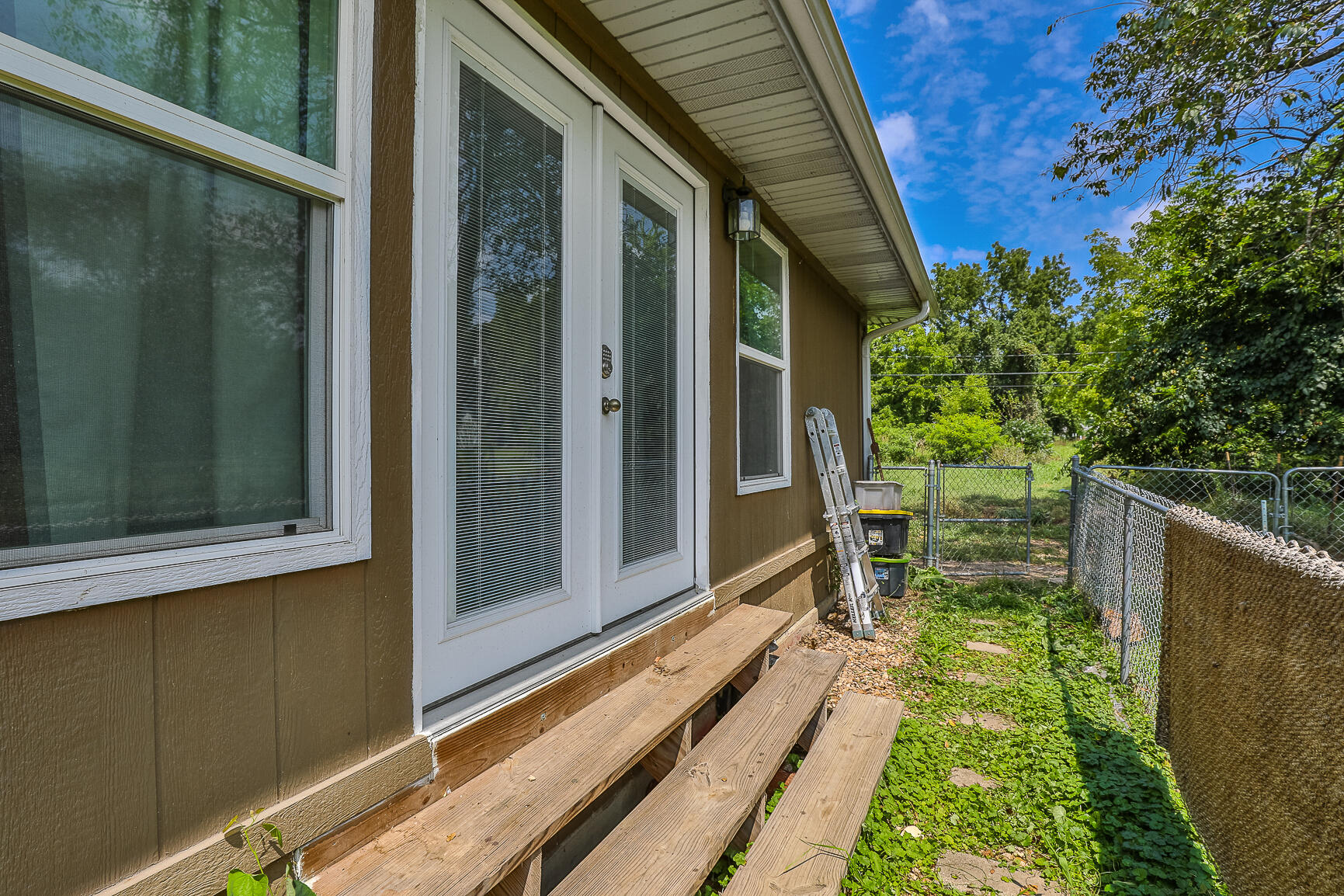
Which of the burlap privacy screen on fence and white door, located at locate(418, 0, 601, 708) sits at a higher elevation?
white door, located at locate(418, 0, 601, 708)

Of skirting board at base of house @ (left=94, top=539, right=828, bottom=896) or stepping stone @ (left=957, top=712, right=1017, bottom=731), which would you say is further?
stepping stone @ (left=957, top=712, right=1017, bottom=731)

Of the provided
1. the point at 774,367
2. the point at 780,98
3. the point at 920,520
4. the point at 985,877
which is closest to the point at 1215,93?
the point at 774,367

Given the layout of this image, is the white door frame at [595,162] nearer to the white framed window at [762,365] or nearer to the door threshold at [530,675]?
the door threshold at [530,675]

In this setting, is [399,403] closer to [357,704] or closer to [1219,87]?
[357,704]

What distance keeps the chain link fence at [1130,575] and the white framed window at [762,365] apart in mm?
1862

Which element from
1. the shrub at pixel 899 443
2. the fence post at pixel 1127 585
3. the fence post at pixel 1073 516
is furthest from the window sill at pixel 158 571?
the shrub at pixel 899 443

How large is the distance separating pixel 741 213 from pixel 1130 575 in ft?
9.24

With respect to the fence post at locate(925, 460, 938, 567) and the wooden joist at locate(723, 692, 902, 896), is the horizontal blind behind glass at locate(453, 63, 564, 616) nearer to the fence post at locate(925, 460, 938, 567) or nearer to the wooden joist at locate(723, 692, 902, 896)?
the wooden joist at locate(723, 692, 902, 896)

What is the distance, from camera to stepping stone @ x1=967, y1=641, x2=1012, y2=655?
166 inches

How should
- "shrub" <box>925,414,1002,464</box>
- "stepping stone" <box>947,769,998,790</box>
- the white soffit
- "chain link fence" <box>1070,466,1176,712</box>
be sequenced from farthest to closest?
"shrub" <box>925,414,1002,464</box> < "chain link fence" <box>1070,466,1176,712</box> < "stepping stone" <box>947,769,998,790</box> < the white soffit

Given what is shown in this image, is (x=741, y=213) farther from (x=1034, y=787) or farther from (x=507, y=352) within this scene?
(x=1034, y=787)

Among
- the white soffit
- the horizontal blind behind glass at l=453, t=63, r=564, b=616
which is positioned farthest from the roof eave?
the horizontal blind behind glass at l=453, t=63, r=564, b=616

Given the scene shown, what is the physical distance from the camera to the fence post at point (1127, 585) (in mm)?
3422

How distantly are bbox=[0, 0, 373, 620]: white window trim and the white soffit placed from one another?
1145mm
